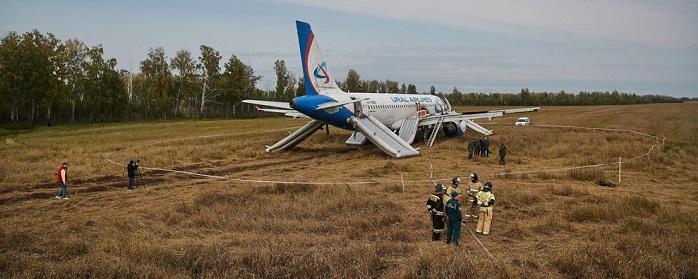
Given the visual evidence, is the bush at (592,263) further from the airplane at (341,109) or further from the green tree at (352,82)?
the green tree at (352,82)

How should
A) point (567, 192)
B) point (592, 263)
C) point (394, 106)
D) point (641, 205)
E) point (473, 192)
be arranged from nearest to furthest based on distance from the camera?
point (592, 263) < point (473, 192) < point (641, 205) < point (567, 192) < point (394, 106)

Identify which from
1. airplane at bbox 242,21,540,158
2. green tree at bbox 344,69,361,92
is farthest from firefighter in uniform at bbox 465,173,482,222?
green tree at bbox 344,69,361,92

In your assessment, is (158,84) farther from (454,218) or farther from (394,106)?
(454,218)

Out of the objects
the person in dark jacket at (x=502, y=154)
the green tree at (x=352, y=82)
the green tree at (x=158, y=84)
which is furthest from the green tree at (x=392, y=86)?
the person in dark jacket at (x=502, y=154)

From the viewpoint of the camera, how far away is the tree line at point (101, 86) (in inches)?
2175

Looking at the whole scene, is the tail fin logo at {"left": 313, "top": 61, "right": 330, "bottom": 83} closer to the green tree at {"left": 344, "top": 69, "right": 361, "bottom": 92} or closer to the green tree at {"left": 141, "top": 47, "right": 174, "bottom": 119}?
the green tree at {"left": 141, "top": 47, "right": 174, "bottom": 119}

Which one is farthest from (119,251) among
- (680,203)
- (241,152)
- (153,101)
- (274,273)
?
(153,101)

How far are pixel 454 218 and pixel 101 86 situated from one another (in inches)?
2795

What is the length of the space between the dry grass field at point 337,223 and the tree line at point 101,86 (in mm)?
30734

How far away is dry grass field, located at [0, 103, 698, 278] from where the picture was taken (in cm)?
1015

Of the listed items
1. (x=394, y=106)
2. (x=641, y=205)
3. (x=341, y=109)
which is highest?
(x=394, y=106)

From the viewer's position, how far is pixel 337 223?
14.3 metres

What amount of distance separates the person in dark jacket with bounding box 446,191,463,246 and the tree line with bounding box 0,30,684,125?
56784mm

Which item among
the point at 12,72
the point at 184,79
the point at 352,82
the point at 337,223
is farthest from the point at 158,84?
the point at 337,223
